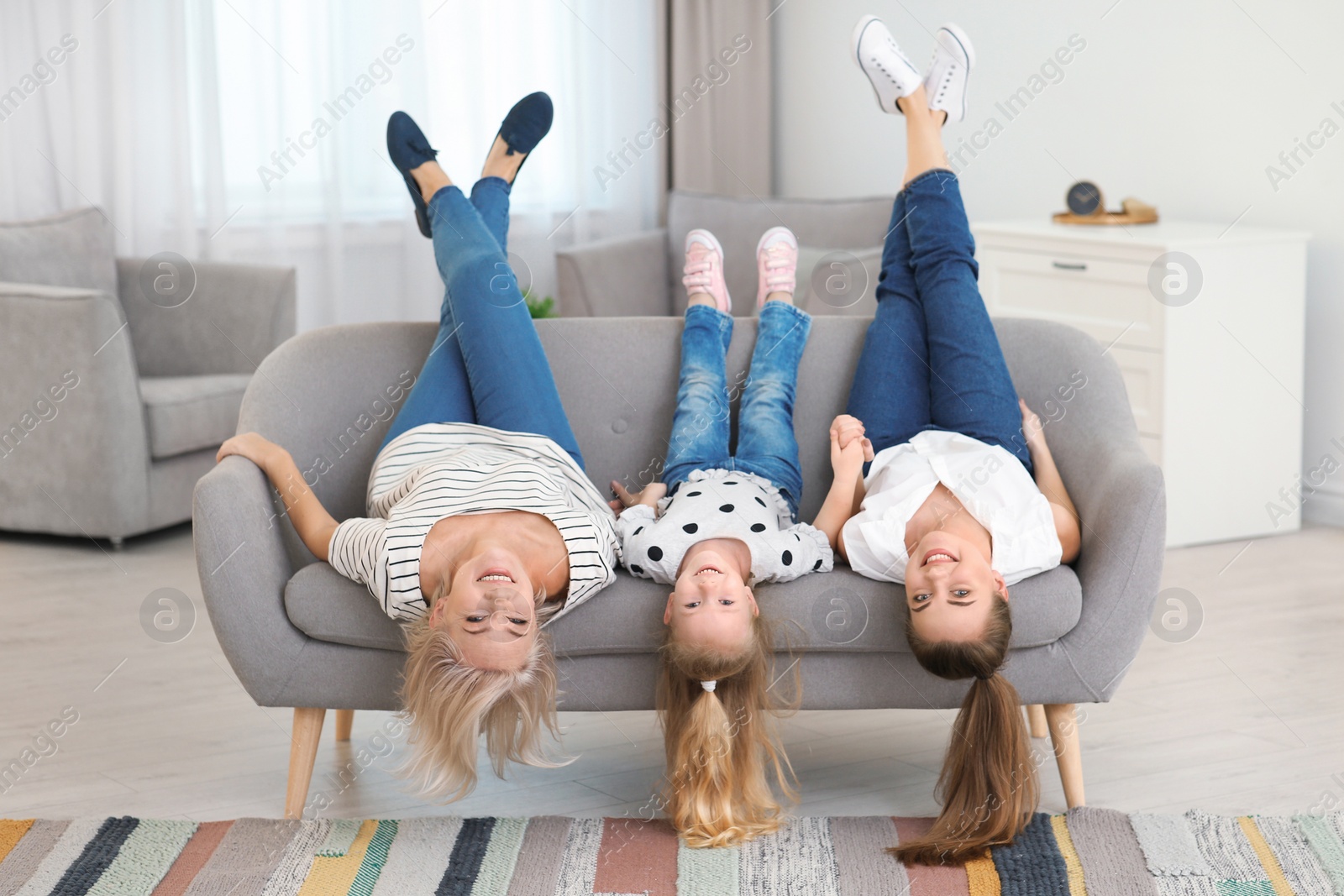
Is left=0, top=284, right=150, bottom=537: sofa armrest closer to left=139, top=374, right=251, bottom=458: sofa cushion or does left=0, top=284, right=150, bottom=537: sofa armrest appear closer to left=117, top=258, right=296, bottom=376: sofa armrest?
left=139, top=374, right=251, bottom=458: sofa cushion

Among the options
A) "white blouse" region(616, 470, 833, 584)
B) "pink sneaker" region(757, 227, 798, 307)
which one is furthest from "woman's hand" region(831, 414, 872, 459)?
"pink sneaker" region(757, 227, 798, 307)

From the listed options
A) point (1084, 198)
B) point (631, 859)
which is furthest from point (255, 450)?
point (1084, 198)

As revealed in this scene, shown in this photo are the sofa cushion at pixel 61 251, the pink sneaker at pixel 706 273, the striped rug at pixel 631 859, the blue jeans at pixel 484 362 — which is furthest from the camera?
the sofa cushion at pixel 61 251

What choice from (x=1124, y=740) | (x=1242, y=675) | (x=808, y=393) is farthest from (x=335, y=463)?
(x=1242, y=675)

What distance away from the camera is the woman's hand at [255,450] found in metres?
2.07

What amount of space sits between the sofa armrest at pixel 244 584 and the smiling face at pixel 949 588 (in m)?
0.90

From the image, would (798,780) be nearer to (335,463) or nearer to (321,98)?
(335,463)

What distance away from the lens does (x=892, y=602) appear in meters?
1.93

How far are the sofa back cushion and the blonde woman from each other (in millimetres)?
1923

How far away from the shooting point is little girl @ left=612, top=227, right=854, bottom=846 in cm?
185

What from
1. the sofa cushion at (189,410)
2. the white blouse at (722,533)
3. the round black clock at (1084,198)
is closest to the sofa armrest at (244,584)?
the white blouse at (722,533)

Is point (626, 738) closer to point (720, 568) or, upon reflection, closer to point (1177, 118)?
point (720, 568)

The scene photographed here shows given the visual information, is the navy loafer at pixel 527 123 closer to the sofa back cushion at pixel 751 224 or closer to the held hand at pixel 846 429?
the held hand at pixel 846 429

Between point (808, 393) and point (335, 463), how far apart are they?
0.84 m
